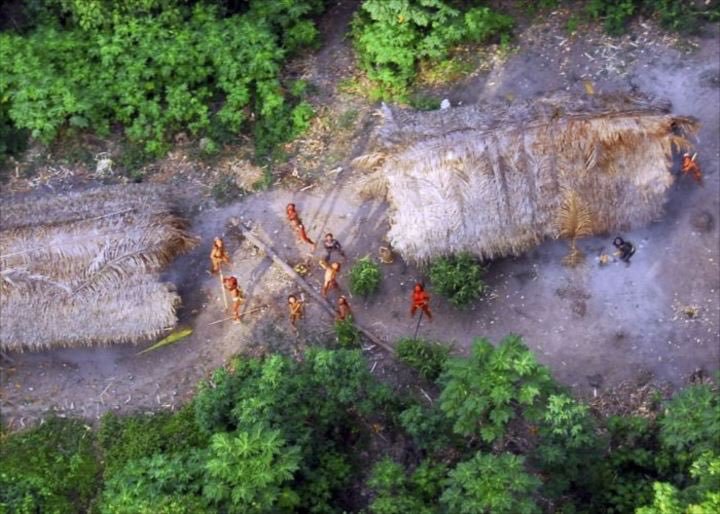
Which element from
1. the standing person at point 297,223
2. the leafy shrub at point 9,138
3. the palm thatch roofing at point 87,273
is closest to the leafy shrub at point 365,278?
the standing person at point 297,223

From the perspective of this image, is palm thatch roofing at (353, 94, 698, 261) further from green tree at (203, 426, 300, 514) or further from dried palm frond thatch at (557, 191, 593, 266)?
green tree at (203, 426, 300, 514)

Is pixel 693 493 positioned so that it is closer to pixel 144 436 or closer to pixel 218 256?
pixel 144 436

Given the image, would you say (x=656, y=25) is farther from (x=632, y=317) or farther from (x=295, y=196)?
(x=295, y=196)

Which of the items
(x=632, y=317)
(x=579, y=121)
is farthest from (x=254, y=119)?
(x=632, y=317)

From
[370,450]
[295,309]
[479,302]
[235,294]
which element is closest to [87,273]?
[235,294]

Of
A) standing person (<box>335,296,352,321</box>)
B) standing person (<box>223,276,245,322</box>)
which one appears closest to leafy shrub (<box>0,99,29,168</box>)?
standing person (<box>223,276,245,322</box>)
